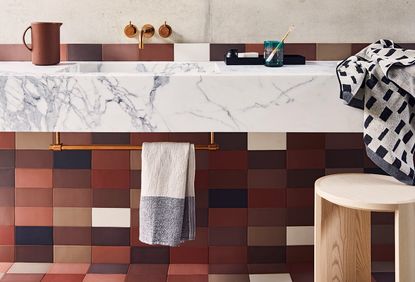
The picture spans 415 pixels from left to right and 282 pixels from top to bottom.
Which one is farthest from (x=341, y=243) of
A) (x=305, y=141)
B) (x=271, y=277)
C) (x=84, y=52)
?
(x=84, y=52)

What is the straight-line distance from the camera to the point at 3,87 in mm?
1952

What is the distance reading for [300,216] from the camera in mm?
2691

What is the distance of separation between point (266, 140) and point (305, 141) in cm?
17

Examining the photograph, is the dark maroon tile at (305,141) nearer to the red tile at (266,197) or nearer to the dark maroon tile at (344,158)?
the dark maroon tile at (344,158)

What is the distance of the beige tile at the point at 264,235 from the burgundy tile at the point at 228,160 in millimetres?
297

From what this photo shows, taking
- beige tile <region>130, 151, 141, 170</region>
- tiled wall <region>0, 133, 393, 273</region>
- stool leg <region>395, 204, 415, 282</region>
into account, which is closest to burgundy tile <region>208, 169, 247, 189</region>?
tiled wall <region>0, 133, 393, 273</region>

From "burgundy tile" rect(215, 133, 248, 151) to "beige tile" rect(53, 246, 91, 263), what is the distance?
2.51 feet

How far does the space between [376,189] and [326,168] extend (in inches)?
26.1

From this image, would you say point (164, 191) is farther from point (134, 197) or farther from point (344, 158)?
point (344, 158)

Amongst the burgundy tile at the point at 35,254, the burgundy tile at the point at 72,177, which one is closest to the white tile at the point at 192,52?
the burgundy tile at the point at 72,177

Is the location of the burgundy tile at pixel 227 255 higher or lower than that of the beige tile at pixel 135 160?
lower

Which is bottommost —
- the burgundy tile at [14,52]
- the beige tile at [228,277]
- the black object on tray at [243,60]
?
the beige tile at [228,277]

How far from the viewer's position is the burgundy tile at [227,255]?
106 inches

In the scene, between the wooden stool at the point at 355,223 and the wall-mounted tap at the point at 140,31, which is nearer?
the wooden stool at the point at 355,223
